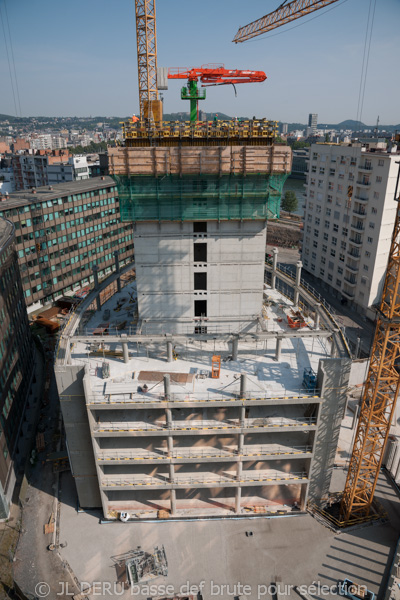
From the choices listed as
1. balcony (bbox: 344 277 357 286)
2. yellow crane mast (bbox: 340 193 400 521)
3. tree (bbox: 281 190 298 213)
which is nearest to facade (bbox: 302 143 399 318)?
balcony (bbox: 344 277 357 286)

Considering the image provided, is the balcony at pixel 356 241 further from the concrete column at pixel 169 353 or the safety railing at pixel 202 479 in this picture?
the concrete column at pixel 169 353

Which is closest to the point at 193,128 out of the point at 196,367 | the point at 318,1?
the point at 196,367

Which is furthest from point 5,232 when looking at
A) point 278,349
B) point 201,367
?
point 278,349

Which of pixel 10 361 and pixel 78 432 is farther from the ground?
pixel 78 432

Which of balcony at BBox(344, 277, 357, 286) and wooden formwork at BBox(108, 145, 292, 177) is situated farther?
balcony at BBox(344, 277, 357, 286)

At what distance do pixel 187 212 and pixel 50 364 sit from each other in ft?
113

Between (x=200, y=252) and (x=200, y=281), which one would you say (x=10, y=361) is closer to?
(x=200, y=281)

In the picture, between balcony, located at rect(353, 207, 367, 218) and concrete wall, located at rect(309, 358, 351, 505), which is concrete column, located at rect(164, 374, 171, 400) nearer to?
concrete wall, located at rect(309, 358, 351, 505)

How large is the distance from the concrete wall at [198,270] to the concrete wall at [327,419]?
390 inches

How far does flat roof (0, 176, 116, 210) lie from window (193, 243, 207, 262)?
39662 mm

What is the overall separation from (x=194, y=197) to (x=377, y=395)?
21.3 meters

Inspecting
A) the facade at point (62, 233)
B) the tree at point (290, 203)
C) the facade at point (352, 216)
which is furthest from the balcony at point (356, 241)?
the tree at point (290, 203)

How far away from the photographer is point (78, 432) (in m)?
29.6

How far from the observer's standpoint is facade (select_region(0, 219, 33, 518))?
113 feet
